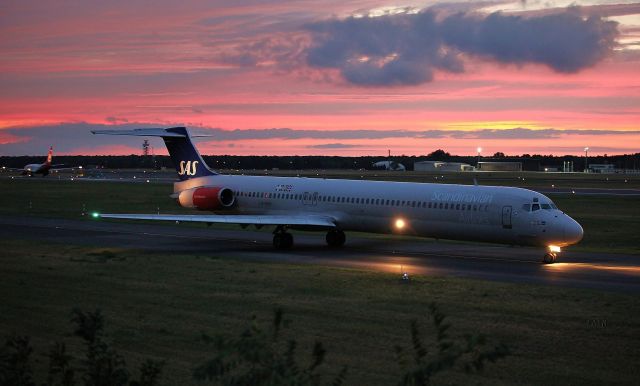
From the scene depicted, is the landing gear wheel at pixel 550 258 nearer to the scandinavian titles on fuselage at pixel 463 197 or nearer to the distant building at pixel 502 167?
the scandinavian titles on fuselage at pixel 463 197

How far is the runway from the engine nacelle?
1.46 metres

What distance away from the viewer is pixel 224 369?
6.47 m

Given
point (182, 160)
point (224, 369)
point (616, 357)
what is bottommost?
Result: point (616, 357)

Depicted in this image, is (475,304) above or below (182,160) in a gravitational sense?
below

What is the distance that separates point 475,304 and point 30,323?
32.6ft

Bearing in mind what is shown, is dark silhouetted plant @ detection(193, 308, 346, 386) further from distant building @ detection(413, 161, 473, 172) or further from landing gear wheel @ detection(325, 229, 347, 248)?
distant building @ detection(413, 161, 473, 172)

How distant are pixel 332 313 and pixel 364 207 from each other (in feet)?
45.7

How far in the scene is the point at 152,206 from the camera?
57656 mm

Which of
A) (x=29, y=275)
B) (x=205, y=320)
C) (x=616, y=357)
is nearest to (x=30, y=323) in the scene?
(x=205, y=320)

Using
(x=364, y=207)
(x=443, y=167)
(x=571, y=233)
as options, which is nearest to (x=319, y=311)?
(x=571, y=233)

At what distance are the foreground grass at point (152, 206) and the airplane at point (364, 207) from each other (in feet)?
19.5

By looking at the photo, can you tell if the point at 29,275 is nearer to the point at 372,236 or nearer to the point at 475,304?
the point at 475,304

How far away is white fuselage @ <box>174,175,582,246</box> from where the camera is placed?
2814 centimetres

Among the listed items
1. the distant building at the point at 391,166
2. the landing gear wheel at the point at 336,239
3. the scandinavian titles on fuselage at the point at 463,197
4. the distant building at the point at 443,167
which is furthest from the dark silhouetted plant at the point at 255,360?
the distant building at the point at 391,166
